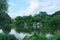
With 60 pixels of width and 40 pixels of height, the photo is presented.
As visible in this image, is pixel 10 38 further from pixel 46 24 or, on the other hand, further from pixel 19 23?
pixel 19 23

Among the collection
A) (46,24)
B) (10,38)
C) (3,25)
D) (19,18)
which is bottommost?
(10,38)

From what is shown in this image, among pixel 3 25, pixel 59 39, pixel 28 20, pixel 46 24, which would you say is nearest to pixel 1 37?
pixel 59 39

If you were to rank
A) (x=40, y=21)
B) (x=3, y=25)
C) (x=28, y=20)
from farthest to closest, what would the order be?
(x=28, y=20)
(x=40, y=21)
(x=3, y=25)

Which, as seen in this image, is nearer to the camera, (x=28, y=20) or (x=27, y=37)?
(x=27, y=37)

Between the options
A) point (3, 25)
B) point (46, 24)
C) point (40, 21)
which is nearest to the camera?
point (3, 25)

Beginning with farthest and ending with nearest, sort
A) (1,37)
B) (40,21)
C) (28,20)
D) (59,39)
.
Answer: (28,20) → (40,21) → (1,37) → (59,39)

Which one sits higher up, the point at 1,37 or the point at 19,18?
the point at 19,18

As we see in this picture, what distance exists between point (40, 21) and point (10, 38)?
25.9m

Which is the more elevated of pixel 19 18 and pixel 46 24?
pixel 19 18

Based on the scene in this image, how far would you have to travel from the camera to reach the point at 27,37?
24.1ft

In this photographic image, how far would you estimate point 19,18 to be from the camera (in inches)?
1502

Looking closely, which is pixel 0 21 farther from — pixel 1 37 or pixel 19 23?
pixel 19 23

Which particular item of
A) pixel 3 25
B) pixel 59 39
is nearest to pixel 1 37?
pixel 59 39

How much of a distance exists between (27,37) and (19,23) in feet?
96.2
